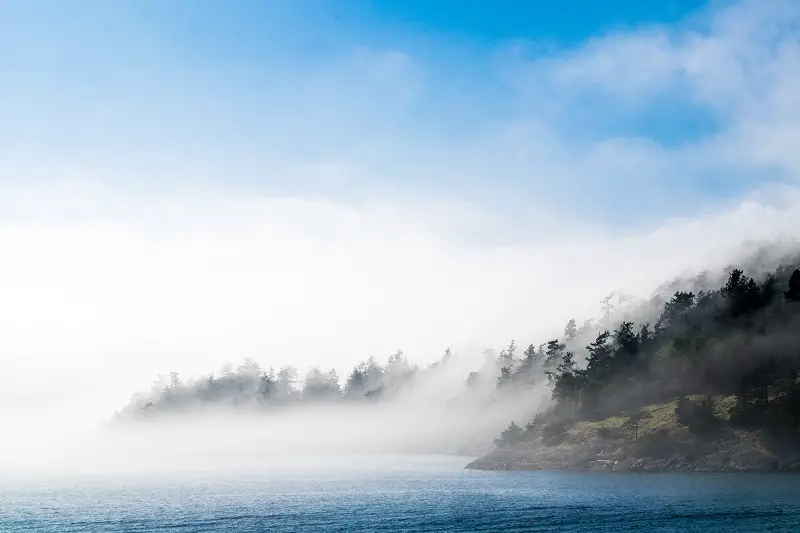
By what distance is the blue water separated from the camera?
122312 mm

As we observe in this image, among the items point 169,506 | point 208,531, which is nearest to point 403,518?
point 208,531

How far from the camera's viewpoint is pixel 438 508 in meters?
146

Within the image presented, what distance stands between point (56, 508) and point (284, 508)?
197ft

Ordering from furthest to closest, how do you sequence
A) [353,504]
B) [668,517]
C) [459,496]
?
Answer: [459,496] → [353,504] → [668,517]

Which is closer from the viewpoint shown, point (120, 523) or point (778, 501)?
point (120, 523)

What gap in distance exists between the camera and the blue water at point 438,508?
122312 millimetres

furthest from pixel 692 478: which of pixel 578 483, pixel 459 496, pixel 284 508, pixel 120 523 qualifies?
pixel 120 523

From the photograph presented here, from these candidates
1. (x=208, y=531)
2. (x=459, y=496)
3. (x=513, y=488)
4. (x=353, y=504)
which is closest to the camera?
(x=208, y=531)

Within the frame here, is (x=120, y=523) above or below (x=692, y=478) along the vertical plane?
above

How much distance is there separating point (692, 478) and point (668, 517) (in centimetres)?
8297

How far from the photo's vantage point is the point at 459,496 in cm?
17038

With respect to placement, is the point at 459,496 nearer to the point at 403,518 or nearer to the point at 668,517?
the point at 403,518

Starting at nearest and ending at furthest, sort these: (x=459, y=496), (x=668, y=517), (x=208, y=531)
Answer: (x=208, y=531), (x=668, y=517), (x=459, y=496)

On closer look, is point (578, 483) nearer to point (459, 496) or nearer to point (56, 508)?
point (459, 496)
